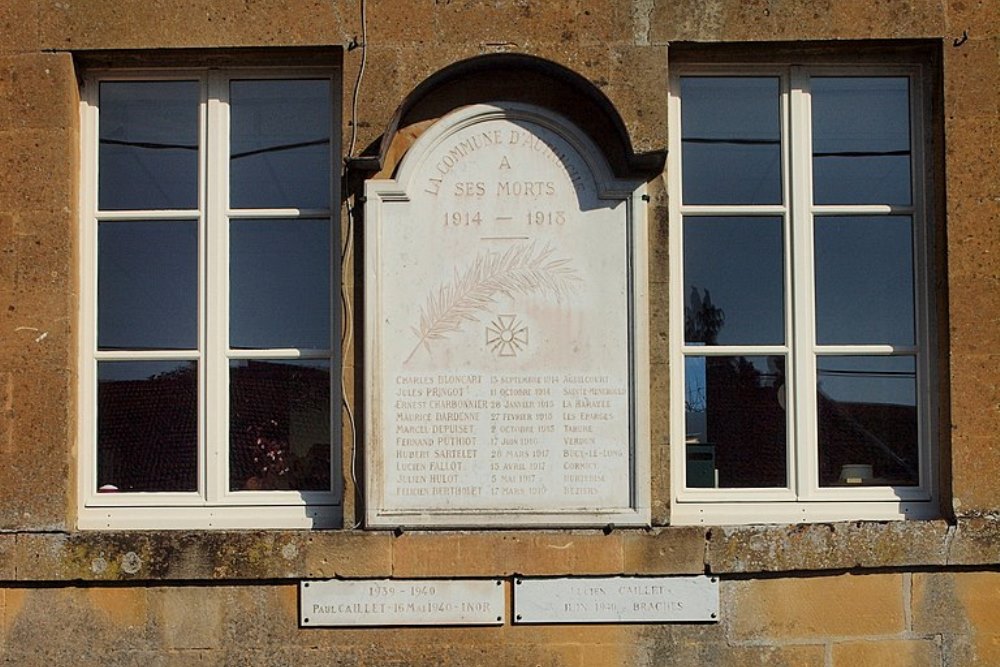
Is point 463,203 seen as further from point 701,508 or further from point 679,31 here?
→ point 701,508

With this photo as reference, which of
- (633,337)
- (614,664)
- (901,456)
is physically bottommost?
(614,664)

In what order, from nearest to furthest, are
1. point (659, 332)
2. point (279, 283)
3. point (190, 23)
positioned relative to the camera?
point (659, 332), point (190, 23), point (279, 283)

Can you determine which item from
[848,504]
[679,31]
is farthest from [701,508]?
[679,31]

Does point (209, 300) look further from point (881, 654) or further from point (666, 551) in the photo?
point (881, 654)

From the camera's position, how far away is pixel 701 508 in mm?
5551

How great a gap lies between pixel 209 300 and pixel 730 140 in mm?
2271

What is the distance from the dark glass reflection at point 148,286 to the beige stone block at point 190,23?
76 cm

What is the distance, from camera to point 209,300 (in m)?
5.63

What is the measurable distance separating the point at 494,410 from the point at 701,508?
95 centimetres

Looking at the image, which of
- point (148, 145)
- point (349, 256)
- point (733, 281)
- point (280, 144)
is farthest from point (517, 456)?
point (148, 145)

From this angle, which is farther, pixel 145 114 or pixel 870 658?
pixel 145 114

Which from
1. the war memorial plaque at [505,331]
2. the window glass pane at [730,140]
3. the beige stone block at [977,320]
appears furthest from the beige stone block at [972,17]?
the war memorial plaque at [505,331]

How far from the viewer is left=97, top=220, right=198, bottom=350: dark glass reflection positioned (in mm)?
5684

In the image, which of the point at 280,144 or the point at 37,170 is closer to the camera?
the point at 37,170
